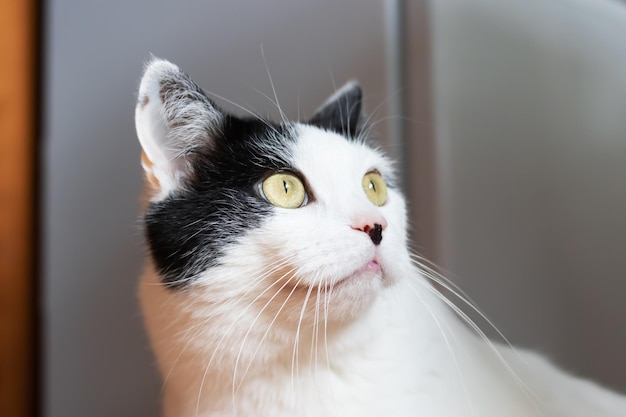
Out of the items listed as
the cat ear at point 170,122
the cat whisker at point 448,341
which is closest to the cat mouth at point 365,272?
the cat whisker at point 448,341

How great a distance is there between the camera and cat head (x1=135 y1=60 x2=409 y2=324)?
26.9 inches

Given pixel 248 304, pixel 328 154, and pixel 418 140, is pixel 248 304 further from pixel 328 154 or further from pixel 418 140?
pixel 418 140

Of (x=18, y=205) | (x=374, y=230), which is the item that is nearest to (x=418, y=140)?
(x=374, y=230)

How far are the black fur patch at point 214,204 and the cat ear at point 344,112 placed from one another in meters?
0.16

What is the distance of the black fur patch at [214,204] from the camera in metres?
0.75

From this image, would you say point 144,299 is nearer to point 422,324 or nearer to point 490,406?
point 422,324

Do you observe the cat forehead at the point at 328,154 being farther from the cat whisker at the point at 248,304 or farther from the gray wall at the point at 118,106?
the gray wall at the point at 118,106

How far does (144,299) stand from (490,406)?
0.54 m

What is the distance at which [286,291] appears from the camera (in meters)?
0.70

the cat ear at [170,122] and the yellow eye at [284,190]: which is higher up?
the cat ear at [170,122]

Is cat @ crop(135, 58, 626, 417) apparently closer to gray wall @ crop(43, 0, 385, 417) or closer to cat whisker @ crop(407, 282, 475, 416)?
cat whisker @ crop(407, 282, 475, 416)

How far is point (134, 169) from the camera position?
4.13 feet

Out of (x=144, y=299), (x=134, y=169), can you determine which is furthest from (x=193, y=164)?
(x=134, y=169)

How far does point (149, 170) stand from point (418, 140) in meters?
0.52
